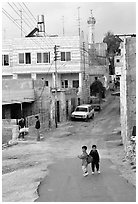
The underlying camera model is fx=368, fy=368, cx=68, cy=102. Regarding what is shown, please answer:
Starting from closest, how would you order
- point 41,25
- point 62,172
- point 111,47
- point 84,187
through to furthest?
point 84,187
point 62,172
point 41,25
point 111,47

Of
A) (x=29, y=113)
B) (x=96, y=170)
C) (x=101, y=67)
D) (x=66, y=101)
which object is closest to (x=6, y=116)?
(x=29, y=113)

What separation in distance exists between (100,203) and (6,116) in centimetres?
2057

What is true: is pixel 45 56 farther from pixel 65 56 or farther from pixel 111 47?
pixel 111 47

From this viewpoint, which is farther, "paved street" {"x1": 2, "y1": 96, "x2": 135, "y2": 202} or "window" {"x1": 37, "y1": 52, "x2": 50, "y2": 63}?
"window" {"x1": 37, "y1": 52, "x2": 50, "y2": 63}

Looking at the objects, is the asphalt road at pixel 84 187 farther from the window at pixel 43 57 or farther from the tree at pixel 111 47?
the tree at pixel 111 47

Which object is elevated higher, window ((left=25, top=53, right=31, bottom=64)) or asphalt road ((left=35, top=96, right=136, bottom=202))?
window ((left=25, top=53, right=31, bottom=64))

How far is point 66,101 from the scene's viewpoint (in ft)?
118

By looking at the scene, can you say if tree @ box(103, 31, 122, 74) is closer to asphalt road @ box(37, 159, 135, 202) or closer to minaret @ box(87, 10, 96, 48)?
minaret @ box(87, 10, 96, 48)

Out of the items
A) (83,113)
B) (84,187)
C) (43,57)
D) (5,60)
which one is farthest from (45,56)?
(84,187)

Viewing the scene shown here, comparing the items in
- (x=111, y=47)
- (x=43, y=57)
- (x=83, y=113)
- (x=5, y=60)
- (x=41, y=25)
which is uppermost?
(x=111, y=47)

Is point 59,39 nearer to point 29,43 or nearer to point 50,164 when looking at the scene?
point 29,43

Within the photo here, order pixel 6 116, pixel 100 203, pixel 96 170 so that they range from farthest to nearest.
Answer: pixel 6 116 < pixel 96 170 < pixel 100 203

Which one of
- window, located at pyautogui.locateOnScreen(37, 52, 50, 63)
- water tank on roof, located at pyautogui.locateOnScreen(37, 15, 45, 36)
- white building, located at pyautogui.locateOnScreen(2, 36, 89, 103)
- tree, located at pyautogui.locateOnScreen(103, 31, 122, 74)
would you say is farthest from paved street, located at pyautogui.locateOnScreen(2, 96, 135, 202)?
tree, located at pyautogui.locateOnScreen(103, 31, 122, 74)

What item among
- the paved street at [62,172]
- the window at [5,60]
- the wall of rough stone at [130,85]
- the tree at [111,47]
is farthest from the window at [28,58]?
the tree at [111,47]
